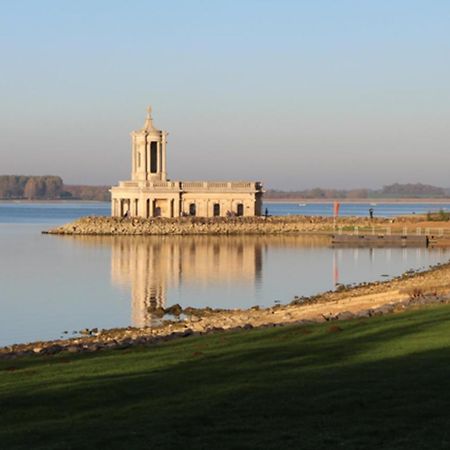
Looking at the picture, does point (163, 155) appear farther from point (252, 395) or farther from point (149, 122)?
point (252, 395)

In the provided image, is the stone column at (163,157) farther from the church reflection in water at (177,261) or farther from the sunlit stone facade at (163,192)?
the church reflection in water at (177,261)

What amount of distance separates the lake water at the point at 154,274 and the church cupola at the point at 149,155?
16331mm

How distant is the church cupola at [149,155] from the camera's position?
107 m

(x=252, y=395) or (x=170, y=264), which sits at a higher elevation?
(x=252, y=395)

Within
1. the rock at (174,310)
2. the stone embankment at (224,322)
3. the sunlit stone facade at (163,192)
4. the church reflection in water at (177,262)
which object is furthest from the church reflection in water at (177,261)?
the sunlit stone facade at (163,192)

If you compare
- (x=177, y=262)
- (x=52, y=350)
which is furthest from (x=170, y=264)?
(x=52, y=350)

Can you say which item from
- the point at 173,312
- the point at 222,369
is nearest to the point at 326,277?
the point at 173,312

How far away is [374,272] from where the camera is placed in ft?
189

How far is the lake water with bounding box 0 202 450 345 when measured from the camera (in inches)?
1485

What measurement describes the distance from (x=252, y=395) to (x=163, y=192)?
307ft

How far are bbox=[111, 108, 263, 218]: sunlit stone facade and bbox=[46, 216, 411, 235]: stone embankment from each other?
9.54ft

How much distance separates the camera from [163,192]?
105688 millimetres

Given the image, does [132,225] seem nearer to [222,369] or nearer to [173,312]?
[173,312]

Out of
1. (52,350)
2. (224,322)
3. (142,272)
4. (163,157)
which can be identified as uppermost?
(163,157)
